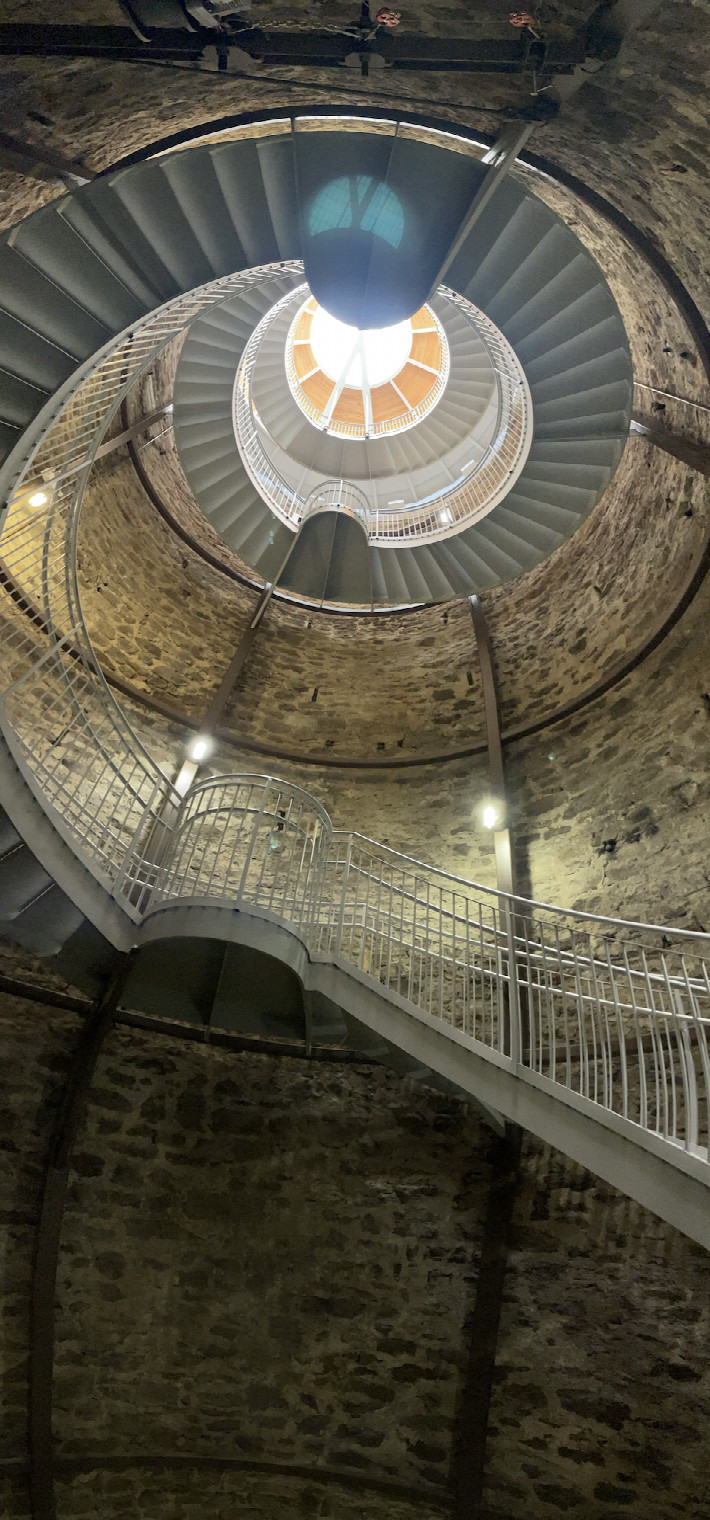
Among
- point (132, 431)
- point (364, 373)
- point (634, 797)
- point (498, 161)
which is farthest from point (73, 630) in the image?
point (364, 373)

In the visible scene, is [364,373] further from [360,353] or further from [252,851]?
[252,851]

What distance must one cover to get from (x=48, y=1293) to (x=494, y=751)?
20.1ft

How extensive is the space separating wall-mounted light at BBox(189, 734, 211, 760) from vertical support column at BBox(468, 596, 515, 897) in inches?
118

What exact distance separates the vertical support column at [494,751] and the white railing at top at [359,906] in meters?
0.49

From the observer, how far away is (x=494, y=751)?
362 inches

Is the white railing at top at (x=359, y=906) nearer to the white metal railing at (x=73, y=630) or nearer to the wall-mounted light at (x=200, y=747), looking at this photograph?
the white metal railing at (x=73, y=630)

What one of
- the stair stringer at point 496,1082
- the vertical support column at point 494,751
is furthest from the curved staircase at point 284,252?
the stair stringer at point 496,1082

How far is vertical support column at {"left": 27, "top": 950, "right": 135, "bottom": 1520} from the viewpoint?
645 cm

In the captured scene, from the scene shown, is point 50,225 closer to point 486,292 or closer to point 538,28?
point 538,28

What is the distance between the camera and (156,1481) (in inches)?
261

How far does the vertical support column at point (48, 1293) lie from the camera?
21.1 ft

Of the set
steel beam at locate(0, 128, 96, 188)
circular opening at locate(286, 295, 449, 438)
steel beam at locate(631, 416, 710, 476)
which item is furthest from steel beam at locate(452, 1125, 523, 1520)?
circular opening at locate(286, 295, 449, 438)

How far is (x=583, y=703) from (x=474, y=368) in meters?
5.45

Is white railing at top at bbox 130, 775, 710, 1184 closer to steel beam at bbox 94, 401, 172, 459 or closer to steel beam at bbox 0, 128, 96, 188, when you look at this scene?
steel beam at bbox 94, 401, 172, 459
